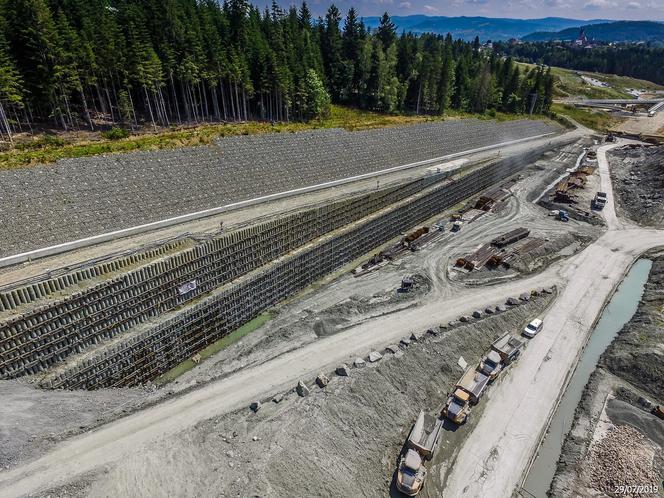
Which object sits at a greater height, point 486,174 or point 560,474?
point 486,174

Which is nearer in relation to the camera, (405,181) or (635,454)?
(635,454)

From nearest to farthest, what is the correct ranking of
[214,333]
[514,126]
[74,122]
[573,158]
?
[214,333] < [74,122] < [573,158] < [514,126]

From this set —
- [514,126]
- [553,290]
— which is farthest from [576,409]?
[514,126]

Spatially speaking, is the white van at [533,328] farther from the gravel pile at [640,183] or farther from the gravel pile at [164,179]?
the gravel pile at [640,183]

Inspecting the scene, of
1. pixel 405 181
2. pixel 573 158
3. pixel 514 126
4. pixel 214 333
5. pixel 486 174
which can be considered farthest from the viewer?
pixel 514 126

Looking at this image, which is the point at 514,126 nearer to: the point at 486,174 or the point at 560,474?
the point at 486,174

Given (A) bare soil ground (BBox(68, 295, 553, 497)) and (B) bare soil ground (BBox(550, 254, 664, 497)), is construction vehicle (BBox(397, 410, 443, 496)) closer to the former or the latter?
(A) bare soil ground (BBox(68, 295, 553, 497))

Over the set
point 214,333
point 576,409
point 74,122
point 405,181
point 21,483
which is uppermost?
point 74,122
